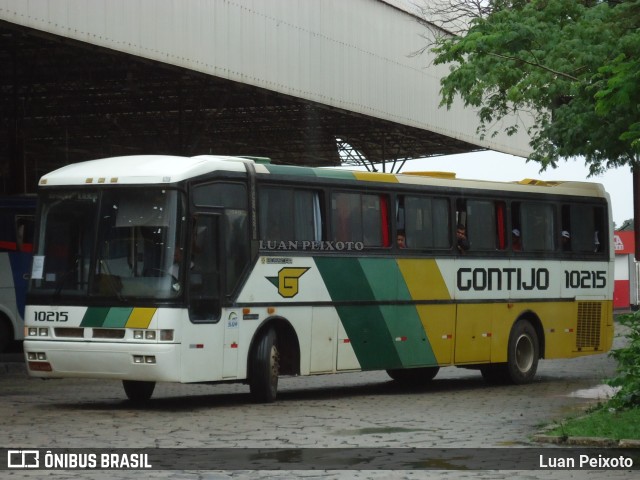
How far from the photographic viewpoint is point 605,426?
12.3 metres

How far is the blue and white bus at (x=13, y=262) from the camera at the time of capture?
26.1 meters

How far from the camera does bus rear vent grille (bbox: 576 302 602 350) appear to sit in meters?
22.8

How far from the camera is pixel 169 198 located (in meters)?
16.1

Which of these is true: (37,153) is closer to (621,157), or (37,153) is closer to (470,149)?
→ (470,149)

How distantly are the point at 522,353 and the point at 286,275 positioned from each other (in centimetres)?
579

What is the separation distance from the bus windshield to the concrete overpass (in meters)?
5.24

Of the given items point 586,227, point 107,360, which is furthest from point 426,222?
point 107,360

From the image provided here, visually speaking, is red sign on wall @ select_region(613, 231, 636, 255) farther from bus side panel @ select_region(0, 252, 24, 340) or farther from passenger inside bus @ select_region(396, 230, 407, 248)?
passenger inside bus @ select_region(396, 230, 407, 248)

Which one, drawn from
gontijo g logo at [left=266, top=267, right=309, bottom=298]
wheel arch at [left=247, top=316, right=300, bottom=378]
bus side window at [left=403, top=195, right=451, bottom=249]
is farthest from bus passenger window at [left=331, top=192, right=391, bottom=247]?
wheel arch at [left=247, top=316, right=300, bottom=378]

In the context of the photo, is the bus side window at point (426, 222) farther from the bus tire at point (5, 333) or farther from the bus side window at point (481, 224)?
the bus tire at point (5, 333)

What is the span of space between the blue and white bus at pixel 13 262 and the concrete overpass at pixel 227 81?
3.37 m

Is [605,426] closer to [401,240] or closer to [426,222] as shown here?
[401,240]

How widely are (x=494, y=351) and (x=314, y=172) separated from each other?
15.5ft

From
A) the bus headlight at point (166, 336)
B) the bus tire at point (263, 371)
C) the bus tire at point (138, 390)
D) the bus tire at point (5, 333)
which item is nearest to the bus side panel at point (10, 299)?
the bus tire at point (5, 333)
